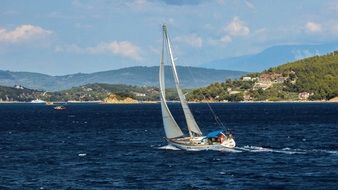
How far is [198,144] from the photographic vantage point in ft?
365

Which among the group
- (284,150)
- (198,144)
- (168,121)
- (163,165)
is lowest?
(163,165)

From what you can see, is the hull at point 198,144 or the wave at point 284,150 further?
the hull at point 198,144

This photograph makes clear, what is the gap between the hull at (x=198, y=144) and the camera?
365ft

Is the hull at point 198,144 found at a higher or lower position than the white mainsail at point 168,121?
lower

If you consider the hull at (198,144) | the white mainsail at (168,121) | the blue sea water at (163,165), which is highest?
the white mainsail at (168,121)

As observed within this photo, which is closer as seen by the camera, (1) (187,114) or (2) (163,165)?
(2) (163,165)

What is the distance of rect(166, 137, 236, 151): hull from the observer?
111312 mm

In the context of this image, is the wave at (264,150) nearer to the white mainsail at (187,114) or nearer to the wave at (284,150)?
the wave at (284,150)

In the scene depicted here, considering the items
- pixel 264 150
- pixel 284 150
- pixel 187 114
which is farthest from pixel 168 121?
pixel 284 150

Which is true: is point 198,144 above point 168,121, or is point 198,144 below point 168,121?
below

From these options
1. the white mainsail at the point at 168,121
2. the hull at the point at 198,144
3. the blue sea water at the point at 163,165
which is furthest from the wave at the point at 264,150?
the white mainsail at the point at 168,121

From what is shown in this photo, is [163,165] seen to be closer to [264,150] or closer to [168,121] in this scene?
[168,121]

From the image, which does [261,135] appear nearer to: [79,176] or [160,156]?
[160,156]

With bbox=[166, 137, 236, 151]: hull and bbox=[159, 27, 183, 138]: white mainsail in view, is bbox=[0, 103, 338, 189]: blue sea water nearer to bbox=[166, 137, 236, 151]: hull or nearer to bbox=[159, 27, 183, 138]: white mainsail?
bbox=[166, 137, 236, 151]: hull
